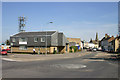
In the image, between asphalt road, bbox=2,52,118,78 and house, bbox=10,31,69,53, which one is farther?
house, bbox=10,31,69,53

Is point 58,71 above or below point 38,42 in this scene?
below

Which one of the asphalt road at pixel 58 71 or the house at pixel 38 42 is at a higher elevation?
the house at pixel 38 42

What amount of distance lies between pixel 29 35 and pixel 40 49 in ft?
19.0

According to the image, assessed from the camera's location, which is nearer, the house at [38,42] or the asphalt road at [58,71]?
the asphalt road at [58,71]

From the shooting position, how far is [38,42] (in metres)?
44.9

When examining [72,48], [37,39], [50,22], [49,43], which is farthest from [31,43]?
[72,48]

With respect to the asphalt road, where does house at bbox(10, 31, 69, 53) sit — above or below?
above

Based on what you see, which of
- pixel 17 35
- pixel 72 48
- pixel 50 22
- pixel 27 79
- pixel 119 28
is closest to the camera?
pixel 27 79

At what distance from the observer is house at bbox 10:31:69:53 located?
44.0m

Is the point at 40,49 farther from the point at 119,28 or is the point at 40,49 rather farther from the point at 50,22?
the point at 119,28

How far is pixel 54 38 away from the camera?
46312 millimetres

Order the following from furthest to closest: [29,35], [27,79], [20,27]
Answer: [20,27], [29,35], [27,79]

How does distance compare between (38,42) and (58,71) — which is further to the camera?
(38,42)

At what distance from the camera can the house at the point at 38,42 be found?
44.0 m
